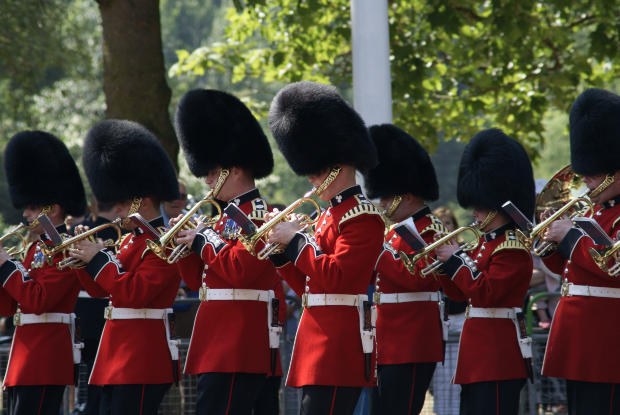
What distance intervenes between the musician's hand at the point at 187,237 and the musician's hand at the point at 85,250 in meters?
0.53

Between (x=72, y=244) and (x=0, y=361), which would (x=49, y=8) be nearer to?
(x=0, y=361)

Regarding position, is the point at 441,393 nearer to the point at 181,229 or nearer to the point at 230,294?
the point at 230,294

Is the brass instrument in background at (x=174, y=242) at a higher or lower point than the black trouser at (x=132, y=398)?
higher

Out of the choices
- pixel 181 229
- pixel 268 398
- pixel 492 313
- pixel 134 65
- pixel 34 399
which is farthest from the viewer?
pixel 134 65

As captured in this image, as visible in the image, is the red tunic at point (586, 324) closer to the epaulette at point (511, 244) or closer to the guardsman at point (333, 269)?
the epaulette at point (511, 244)

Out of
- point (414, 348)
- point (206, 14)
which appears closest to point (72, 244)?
point (414, 348)

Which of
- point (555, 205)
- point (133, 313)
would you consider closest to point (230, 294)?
point (133, 313)

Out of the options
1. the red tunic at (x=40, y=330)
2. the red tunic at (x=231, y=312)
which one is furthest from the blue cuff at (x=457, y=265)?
the red tunic at (x=40, y=330)

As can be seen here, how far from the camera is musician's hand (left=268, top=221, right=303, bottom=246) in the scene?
5766mm

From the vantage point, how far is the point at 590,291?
6.20 meters

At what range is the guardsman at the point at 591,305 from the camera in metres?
6.09

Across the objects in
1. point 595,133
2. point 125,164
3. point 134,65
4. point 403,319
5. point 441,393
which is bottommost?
point 441,393

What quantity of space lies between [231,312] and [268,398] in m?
0.76

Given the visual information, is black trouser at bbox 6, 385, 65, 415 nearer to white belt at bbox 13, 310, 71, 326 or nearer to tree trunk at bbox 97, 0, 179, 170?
white belt at bbox 13, 310, 71, 326
